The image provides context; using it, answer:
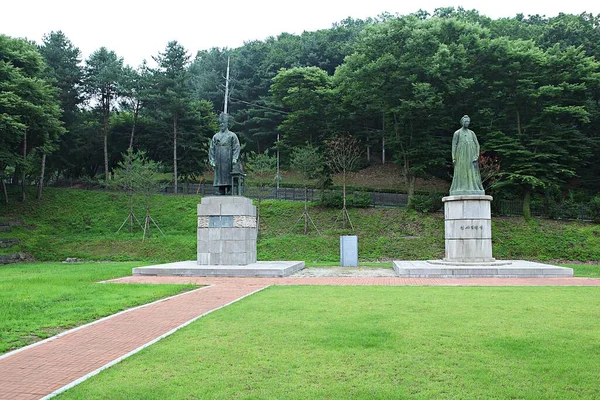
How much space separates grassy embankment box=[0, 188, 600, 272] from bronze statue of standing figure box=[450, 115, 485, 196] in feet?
25.6

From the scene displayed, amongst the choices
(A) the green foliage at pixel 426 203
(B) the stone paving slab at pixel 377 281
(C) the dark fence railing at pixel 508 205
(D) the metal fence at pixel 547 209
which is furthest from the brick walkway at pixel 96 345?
(D) the metal fence at pixel 547 209

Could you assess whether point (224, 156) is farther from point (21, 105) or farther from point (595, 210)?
point (595, 210)

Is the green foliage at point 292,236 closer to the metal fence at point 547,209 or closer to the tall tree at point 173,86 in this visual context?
the metal fence at point 547,209

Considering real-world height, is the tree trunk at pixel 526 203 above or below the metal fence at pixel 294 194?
below

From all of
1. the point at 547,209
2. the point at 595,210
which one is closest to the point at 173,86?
the point at 547,209

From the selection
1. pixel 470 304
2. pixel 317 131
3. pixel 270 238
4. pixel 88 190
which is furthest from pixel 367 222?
pixel 88 190

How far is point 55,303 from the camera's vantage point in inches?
408

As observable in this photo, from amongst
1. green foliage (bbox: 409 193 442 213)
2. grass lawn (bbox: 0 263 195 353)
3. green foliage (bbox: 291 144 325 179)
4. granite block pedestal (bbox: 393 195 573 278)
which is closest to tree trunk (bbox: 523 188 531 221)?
green foliage (bbox: 409 193 442 213)

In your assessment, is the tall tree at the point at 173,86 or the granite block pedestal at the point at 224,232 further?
the tall tree at the point at 173,86

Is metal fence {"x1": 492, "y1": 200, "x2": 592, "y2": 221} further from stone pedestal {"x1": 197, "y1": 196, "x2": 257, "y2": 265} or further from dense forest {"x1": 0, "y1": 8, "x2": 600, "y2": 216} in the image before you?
stone pedestal {"x1": 197, "y1": 196, "x2": 257, "y2": 265}

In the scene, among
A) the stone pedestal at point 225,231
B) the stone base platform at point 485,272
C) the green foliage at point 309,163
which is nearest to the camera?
the stone base platform at point 485,272

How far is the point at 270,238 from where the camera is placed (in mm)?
28766

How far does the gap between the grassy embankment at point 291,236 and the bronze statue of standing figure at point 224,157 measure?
729cm

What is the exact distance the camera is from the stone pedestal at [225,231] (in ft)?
61.0
